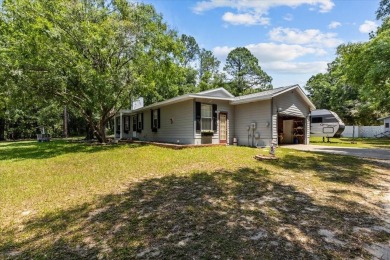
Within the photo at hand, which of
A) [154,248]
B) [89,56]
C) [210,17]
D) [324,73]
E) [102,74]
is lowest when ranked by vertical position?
[154,248]

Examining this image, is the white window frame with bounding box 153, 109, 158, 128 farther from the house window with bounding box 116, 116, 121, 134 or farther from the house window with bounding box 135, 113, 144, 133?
the house window with bounding box 116, 116, 121, 134

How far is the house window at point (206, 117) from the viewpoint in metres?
13.5

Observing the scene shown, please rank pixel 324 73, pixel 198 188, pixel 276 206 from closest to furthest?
pixel 276 206, pixel 198 188, pixel 324 73

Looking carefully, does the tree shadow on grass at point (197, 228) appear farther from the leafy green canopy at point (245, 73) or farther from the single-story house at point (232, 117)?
the leafy green canopy at point (245, 73)

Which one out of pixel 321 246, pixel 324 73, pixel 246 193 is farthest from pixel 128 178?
pixel 324 73

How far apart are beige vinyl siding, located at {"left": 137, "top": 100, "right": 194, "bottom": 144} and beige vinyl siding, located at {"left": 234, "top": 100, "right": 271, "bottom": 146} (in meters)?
3.10

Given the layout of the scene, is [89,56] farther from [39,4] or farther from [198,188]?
[198,188]

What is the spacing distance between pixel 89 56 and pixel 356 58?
13.5 meters

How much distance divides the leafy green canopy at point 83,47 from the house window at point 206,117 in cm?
348

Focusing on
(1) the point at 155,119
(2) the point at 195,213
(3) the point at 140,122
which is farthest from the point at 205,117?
(2) the point at 195,213

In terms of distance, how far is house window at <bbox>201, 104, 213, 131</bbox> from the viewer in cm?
1345

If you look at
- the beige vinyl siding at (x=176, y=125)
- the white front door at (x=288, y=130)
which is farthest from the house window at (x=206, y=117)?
the white front door at (x=288, y=130)

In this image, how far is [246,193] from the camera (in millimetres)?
4984

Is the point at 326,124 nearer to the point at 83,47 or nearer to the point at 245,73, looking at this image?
the point at 245,73
